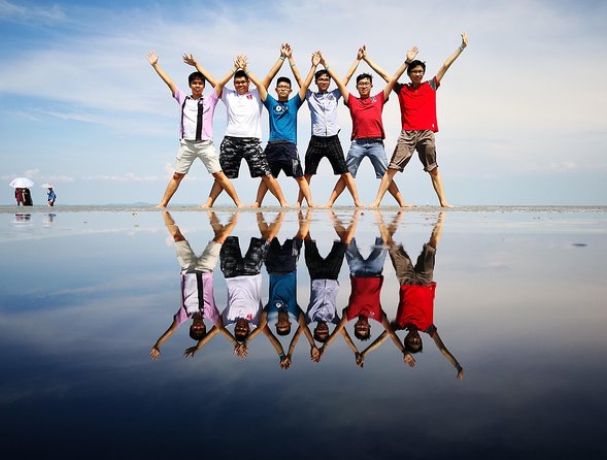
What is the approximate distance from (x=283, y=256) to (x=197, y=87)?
21.7 ft

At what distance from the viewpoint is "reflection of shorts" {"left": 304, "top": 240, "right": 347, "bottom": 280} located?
3084 millimetres

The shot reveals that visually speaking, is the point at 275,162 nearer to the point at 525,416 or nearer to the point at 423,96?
the point at 423,96

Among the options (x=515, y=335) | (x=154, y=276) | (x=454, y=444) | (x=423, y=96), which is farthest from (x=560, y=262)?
(x=423, y=96)

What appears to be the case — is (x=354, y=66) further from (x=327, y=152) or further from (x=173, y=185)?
(x=173, y=185)

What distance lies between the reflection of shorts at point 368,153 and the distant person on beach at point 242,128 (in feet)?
5.42

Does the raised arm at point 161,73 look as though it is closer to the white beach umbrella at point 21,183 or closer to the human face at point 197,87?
the human face at point 197,87

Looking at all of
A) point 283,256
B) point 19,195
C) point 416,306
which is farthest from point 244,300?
point 19,195

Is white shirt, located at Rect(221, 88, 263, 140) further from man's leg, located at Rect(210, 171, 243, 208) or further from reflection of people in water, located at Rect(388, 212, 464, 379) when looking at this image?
reflection of people in water, located at Rect(388, 212, 464, 379)

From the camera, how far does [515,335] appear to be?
5.88 feet

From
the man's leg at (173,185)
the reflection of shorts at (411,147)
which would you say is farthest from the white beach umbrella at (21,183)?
the reflection of shorts at (411,147)

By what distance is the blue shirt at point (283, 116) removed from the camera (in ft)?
31.9

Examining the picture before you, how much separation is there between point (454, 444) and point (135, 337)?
1.17 metres

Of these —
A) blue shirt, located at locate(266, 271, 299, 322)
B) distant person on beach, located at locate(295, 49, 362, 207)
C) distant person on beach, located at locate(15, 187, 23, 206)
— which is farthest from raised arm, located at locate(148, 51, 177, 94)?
distant person on beach, located at locate(15, 187, 23, 206)

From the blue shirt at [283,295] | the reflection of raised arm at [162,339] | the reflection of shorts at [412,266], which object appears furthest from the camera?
the reflection of shorts at [412,266]
